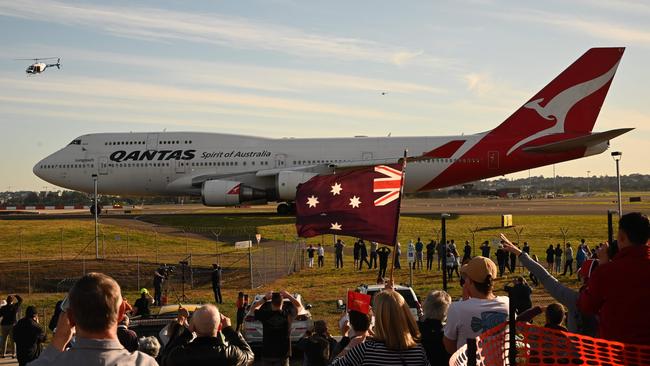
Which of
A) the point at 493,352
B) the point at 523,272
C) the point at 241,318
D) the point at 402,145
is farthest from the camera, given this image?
the point at 402,145

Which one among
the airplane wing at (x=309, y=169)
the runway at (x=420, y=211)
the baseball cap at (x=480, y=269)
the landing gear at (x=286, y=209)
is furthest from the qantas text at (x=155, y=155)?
the baseball cap at (x=480, y=269)

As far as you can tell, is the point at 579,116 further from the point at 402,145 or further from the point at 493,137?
the point at 402,145

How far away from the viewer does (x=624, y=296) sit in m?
5.21

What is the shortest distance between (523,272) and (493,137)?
19239 millimetres

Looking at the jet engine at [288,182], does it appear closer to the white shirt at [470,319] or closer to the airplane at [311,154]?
the airplane at [311,154]

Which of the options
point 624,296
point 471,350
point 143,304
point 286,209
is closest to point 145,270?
point 143,304

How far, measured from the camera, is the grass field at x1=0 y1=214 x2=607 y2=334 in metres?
22.5

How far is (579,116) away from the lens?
4344 cm

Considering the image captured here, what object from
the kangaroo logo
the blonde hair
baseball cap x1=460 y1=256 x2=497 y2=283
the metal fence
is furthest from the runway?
the blonde hair

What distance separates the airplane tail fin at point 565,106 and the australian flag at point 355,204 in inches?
1383

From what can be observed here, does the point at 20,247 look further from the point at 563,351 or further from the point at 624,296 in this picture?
the point at 563,351

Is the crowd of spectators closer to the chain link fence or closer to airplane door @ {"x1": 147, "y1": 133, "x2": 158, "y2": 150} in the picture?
the chain link fence

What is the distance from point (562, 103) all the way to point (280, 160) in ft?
50.8

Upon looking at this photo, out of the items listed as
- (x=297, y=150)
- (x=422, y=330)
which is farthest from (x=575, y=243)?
(x=422, y=330)
